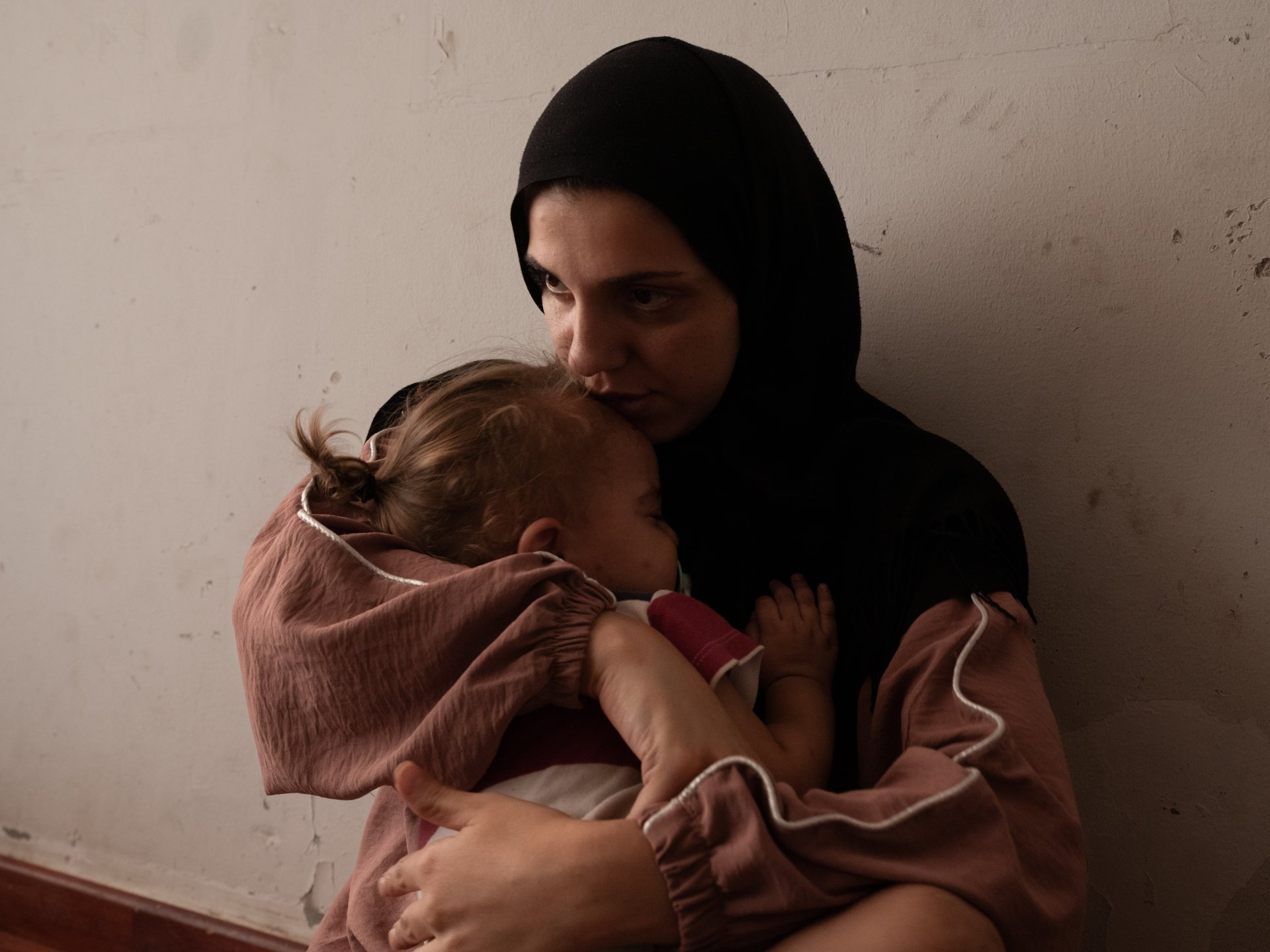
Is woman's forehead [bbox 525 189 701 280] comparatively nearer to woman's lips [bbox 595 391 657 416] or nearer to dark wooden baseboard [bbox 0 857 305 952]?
woman's lips [bbox 595 391 657 416]

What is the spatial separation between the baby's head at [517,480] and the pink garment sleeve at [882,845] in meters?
0.35

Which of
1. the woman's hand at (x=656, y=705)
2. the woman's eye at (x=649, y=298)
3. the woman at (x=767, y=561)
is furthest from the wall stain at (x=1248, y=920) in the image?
the woman's eye at (x=649, y=298)

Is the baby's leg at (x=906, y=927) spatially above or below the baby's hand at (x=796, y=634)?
below

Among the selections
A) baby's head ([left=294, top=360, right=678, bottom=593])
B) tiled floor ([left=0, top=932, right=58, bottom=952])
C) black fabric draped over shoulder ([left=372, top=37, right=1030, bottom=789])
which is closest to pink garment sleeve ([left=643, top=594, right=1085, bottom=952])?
black fabric draped over shoulder ([left=372, top=37, right=1030, bottom=789])

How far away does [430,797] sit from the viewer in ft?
3.24

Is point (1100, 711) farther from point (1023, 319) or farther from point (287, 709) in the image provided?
point (287, 709)

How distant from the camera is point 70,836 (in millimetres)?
2230

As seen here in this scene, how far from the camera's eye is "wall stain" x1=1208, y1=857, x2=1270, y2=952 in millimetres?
1256

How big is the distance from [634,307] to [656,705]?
49 centimetres

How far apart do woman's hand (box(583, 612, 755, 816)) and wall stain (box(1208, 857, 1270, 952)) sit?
746mm

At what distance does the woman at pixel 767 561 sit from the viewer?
0.86m

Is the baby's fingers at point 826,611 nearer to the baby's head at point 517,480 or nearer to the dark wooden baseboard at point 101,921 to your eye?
the baby's head at point 517,480

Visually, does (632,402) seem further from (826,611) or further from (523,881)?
(523,881)

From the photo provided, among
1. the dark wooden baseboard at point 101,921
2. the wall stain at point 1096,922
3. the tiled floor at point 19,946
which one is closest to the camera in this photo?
the wall stain at point 1096,922
